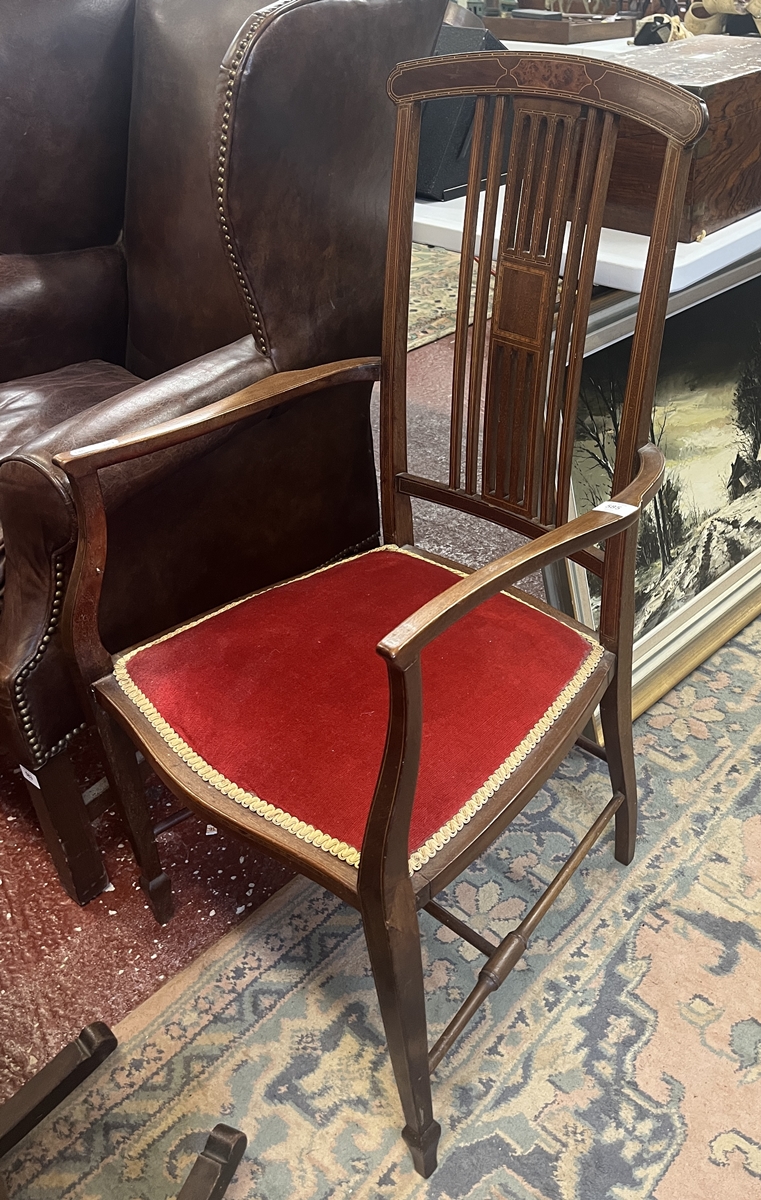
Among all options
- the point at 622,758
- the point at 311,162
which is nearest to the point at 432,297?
the point at 311,162

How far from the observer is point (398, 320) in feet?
4.43

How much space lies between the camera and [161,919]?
4.74 feet

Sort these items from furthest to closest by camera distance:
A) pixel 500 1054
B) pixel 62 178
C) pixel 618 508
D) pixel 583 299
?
pixel 62 178 → pixel 500 1054 → pixel 583 299 → pixel 618 508

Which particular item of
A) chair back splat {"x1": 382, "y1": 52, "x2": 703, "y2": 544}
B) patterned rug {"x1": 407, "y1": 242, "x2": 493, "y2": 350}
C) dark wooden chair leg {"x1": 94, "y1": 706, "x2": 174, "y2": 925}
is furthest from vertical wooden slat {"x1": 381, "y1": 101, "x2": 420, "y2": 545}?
patterned rug {"x1": 407, "y1": 242, "x2": 493, "y2": 350}

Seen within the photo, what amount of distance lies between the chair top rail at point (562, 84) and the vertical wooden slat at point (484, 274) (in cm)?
4

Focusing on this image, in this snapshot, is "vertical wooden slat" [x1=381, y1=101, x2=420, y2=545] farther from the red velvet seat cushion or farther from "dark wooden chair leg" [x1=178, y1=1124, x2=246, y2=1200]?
"dark wooden chair leg" [x1=178, y1=1124, x2=246, y2=1200]

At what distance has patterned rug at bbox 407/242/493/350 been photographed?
341 cm

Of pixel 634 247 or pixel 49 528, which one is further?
pixel 634 247

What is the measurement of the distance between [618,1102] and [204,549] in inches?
38.8

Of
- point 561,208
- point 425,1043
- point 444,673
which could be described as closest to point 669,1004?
point 425,1043

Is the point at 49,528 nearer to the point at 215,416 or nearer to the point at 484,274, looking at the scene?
the point at 215,416

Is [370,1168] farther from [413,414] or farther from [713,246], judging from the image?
[413,414]

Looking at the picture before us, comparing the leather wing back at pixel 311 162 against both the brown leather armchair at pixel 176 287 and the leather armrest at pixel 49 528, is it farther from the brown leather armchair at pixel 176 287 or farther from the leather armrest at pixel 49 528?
the leather armrest at pixel 49 528

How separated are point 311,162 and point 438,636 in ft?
2.74
